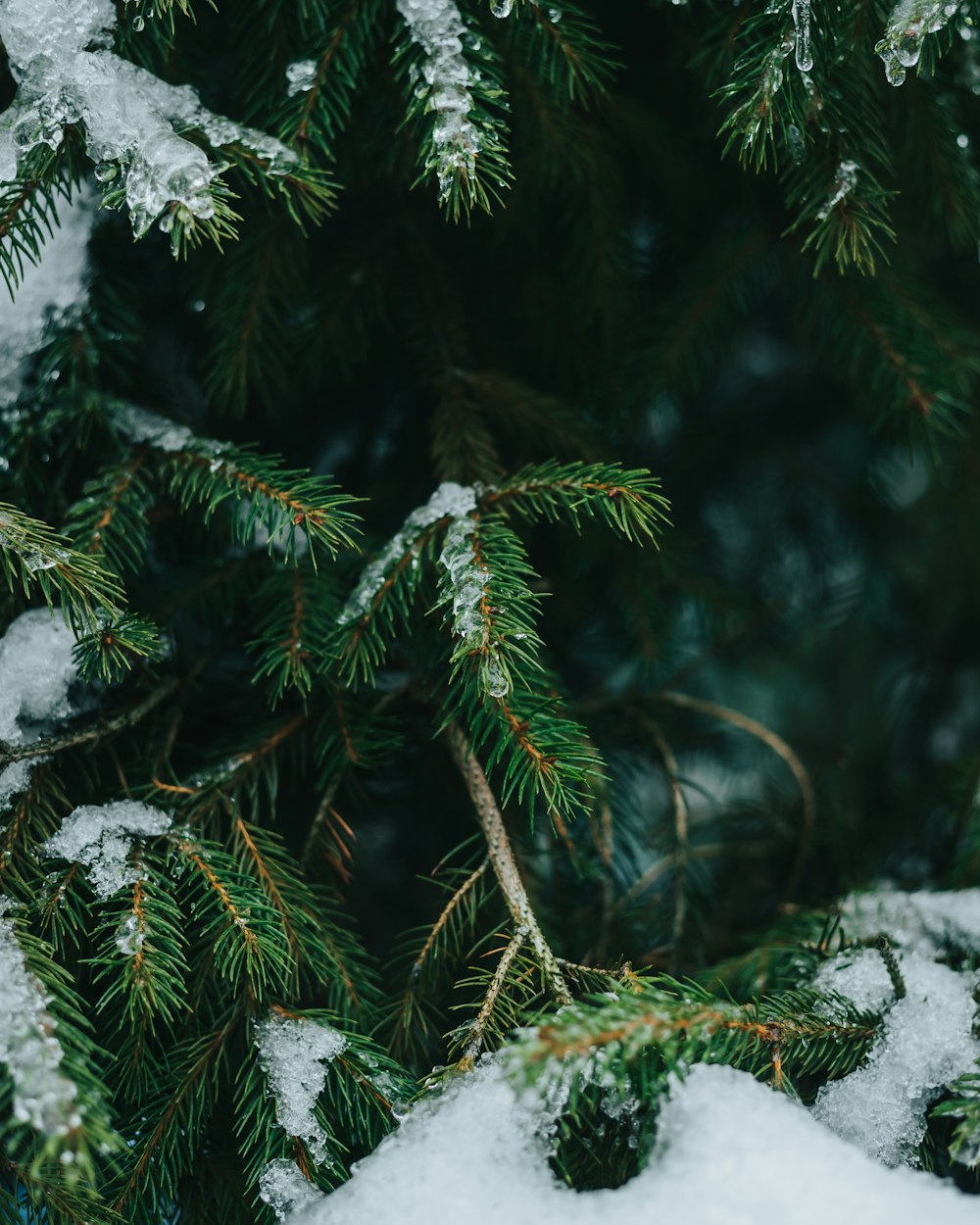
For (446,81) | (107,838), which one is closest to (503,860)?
(107,838)

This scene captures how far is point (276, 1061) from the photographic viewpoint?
0.78 metres

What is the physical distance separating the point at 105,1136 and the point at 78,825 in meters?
0.31

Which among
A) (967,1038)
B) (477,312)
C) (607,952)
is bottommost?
(607,952)

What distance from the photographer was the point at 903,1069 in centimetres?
81

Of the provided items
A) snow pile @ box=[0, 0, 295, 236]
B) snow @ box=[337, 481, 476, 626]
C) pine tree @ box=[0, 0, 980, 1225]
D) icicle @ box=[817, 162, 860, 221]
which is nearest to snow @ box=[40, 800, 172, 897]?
pine tree @ box=[0, 0, 980, 1225]

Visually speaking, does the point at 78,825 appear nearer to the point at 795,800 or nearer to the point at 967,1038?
the point at 967,1038

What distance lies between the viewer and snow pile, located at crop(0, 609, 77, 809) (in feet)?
2.75

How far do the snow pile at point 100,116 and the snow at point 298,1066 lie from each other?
0.66 meters

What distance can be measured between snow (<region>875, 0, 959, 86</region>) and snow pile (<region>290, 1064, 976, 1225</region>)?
2.63ft

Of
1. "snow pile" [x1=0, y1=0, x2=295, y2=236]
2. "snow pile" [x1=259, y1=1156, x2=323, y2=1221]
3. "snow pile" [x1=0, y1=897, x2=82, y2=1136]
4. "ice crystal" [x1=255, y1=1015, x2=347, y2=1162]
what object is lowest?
"snow pile" [x1=259, y1=1156, x2=323, y2=1221]

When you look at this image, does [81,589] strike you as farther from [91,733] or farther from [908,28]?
[908,28]

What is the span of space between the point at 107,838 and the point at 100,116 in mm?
602

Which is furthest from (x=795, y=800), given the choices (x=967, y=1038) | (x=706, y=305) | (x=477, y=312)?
(x=477, y=312)

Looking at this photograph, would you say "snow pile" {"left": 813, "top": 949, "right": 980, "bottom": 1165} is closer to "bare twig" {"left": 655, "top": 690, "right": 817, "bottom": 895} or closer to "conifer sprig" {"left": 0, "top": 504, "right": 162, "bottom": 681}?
"bare twig" {"left": 655, "top": 690, "right": 817, "bottom": 895}
